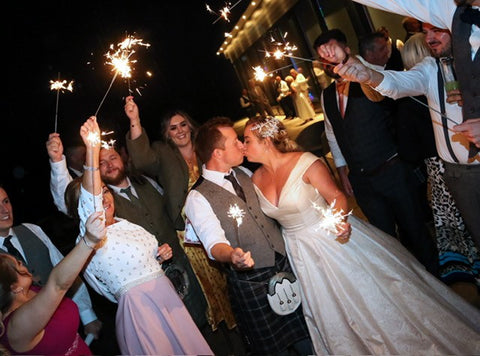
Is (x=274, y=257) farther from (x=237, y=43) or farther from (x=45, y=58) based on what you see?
(x=237, y=43)

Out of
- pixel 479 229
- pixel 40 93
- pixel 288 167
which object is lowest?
pixel 479 229

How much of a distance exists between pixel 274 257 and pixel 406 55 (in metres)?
2.02

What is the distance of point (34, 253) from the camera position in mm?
3053

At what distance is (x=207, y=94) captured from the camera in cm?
2448

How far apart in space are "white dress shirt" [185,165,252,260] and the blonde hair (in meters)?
1.83

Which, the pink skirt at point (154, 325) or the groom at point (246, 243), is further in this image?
the groom at point (246, 243)

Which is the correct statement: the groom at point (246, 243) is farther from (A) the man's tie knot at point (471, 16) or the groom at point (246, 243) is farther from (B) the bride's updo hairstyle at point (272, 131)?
(A) the man's tie knot at point (471, 16)

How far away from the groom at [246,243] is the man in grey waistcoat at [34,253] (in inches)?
50.3

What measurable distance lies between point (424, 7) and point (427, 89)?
0.67 meters

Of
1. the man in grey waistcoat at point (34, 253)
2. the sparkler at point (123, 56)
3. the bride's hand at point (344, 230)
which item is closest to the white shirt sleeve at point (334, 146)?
the bride's hand at point (344, 230)

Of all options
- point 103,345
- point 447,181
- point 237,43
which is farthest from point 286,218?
point 237,43

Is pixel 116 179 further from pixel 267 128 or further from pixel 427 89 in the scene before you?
pixel 427 89

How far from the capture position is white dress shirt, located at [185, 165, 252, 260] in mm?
2537

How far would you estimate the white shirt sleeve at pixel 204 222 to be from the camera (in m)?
2.53
